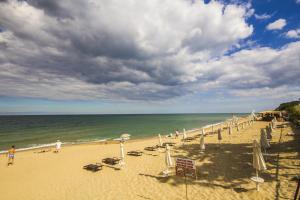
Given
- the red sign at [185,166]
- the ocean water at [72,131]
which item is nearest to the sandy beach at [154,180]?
the red sign at [185,166]

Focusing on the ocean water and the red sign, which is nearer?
the red sign

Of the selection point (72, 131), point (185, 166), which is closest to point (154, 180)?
point (185, 166)

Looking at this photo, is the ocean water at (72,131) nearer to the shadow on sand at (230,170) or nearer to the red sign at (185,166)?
the shadow on sand at (230,170)

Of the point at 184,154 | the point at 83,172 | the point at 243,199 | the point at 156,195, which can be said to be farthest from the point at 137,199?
the point at 184,154

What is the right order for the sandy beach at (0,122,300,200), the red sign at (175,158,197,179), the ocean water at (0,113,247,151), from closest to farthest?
the red sign at (175,158,197,179) < the sandy beach at (0,122,300,200) < the ocean water at (0,113,247,151)

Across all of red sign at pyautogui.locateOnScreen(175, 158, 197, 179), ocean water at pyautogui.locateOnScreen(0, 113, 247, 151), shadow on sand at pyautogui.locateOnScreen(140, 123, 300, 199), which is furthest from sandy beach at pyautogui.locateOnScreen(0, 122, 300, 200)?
ocean water at pyautogui.locateOnScreen(0, 113, 247, 151)

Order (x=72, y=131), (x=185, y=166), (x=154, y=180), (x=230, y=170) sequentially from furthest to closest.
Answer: (x=72, y=131) → (x=230, y=170) → (x=154, y=180) → (x=185, y=166)

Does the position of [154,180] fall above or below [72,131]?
above

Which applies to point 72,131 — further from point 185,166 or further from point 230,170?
point 185,166

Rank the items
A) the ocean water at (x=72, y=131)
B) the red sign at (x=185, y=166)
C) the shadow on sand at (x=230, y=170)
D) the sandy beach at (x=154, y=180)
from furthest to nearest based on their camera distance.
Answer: the ocean water at (x=72, y=131) < the shadow on sand at (x=230, y=170) < the sandy beach at (x=154, y=180) < the red sign at (x=185, y=166)

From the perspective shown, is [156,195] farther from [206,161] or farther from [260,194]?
[206,161]

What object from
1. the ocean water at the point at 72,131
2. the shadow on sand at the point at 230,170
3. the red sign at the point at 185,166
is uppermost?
the red sign at the point at 185,166

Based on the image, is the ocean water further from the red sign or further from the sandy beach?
the red sign

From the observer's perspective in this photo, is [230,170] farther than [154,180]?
Yes
